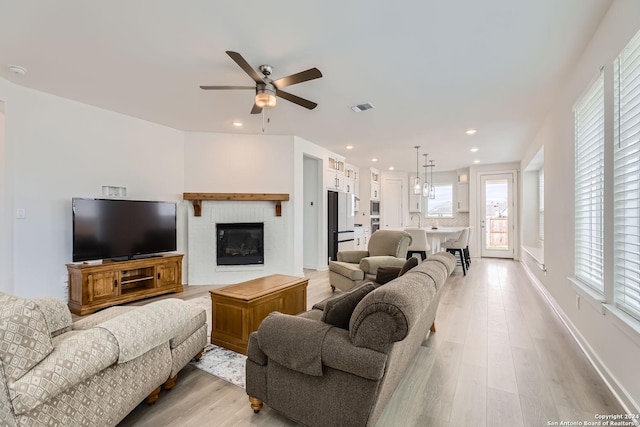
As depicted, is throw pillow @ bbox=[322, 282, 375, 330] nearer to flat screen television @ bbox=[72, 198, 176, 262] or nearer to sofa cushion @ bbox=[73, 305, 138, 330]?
sofa cushion @ bbox=[73, 305, 138, 330]

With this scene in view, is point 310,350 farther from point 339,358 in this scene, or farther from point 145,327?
point 145,327

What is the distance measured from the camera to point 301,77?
2434 millimetres

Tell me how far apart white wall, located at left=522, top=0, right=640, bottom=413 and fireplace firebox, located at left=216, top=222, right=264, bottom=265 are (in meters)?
4.20

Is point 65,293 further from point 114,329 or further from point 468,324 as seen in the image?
point 468,324

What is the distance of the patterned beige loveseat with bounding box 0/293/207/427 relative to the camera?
111 cm

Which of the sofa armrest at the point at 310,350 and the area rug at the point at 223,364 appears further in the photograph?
the area rug at the point at 223,364

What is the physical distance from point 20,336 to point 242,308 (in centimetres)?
148

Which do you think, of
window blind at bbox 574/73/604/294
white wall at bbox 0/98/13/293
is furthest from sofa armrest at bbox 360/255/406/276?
white wall at bbox 0/98/13/293

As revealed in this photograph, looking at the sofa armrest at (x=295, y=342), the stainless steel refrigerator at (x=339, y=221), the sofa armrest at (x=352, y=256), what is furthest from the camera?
the stainless steel refrigerator at (x=339, y=221)

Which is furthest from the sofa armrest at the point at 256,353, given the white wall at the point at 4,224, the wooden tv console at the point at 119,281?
the white wall at the point at 4,224

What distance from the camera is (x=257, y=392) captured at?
5.67ft

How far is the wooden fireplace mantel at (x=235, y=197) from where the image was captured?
4844 millimetres

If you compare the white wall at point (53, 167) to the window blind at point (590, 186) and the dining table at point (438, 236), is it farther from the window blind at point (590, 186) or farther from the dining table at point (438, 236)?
the window blind at point (590, 186)

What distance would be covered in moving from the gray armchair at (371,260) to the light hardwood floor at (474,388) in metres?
1.01
